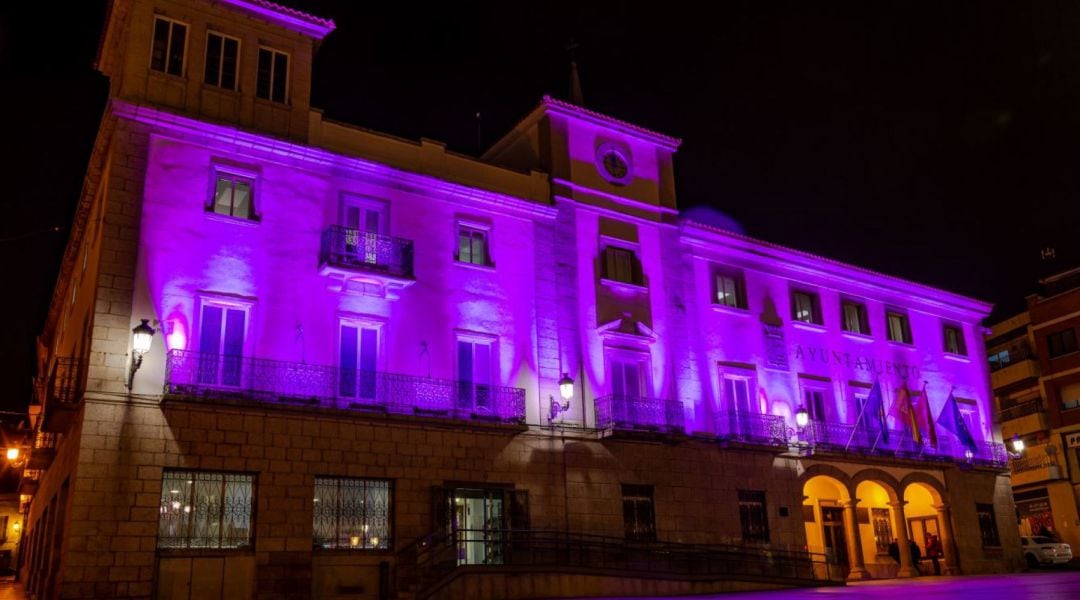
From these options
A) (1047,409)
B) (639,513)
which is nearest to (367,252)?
(639,513)

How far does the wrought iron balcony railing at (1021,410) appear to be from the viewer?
160 ft

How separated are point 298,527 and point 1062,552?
3112 centimetres

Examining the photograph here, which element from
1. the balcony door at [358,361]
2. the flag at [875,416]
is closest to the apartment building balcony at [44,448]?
the balcony door at [358,361]

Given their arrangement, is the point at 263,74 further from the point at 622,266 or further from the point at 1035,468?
the point at 1035,468

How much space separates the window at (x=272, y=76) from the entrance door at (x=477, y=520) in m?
10.6

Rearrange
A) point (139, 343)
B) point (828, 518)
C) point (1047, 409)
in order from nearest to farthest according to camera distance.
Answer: point (139, 343) < point (828, 518) < point (1047, 409)

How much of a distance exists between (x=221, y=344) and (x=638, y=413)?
11301mm

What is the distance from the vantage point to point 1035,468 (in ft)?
156

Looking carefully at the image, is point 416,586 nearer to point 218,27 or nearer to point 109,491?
point 109,491

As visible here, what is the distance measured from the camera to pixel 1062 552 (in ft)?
120

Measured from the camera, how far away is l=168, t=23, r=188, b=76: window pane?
2145 cm

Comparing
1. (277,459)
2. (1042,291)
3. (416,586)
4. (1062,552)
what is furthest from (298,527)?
(1042,291)

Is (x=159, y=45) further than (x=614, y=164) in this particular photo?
No

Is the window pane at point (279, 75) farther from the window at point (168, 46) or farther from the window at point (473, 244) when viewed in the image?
the window at point (473, 244)
